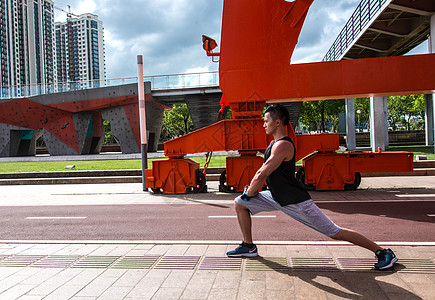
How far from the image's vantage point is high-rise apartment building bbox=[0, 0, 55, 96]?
100375 mm

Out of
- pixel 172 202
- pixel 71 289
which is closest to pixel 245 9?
pixel 172 202

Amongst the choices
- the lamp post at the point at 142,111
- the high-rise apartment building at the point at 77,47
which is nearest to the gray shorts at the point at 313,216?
the lamp post at the point at 142,111

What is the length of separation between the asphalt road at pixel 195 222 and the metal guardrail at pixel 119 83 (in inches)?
866

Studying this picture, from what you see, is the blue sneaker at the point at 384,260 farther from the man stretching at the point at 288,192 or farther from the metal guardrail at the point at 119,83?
the metal guardrail at the point at 119,83

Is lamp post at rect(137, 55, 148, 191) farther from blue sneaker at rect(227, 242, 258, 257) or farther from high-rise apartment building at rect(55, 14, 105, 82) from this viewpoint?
high-rise apartment building at rect(55, 14, 105, 82)

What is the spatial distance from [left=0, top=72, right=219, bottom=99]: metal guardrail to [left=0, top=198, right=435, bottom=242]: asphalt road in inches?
866

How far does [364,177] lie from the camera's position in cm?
1308

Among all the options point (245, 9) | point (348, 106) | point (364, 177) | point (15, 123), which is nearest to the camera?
point (245, 9)

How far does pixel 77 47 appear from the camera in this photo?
428 feet

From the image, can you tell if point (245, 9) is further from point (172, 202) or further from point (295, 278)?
point (295, 278)

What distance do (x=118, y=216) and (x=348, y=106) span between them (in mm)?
26118

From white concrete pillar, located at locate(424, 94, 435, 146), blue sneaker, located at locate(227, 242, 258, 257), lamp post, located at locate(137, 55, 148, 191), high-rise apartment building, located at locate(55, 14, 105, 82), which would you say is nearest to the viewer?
blue sneaker, located at locate(227, 242, 258, 257)

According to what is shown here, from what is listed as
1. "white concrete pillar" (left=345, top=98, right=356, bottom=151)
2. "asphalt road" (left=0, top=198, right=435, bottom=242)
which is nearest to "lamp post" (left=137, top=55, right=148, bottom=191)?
"asphalt road" (left=0, top=198, right=435, bottom=242)

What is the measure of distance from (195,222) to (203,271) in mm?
2870
